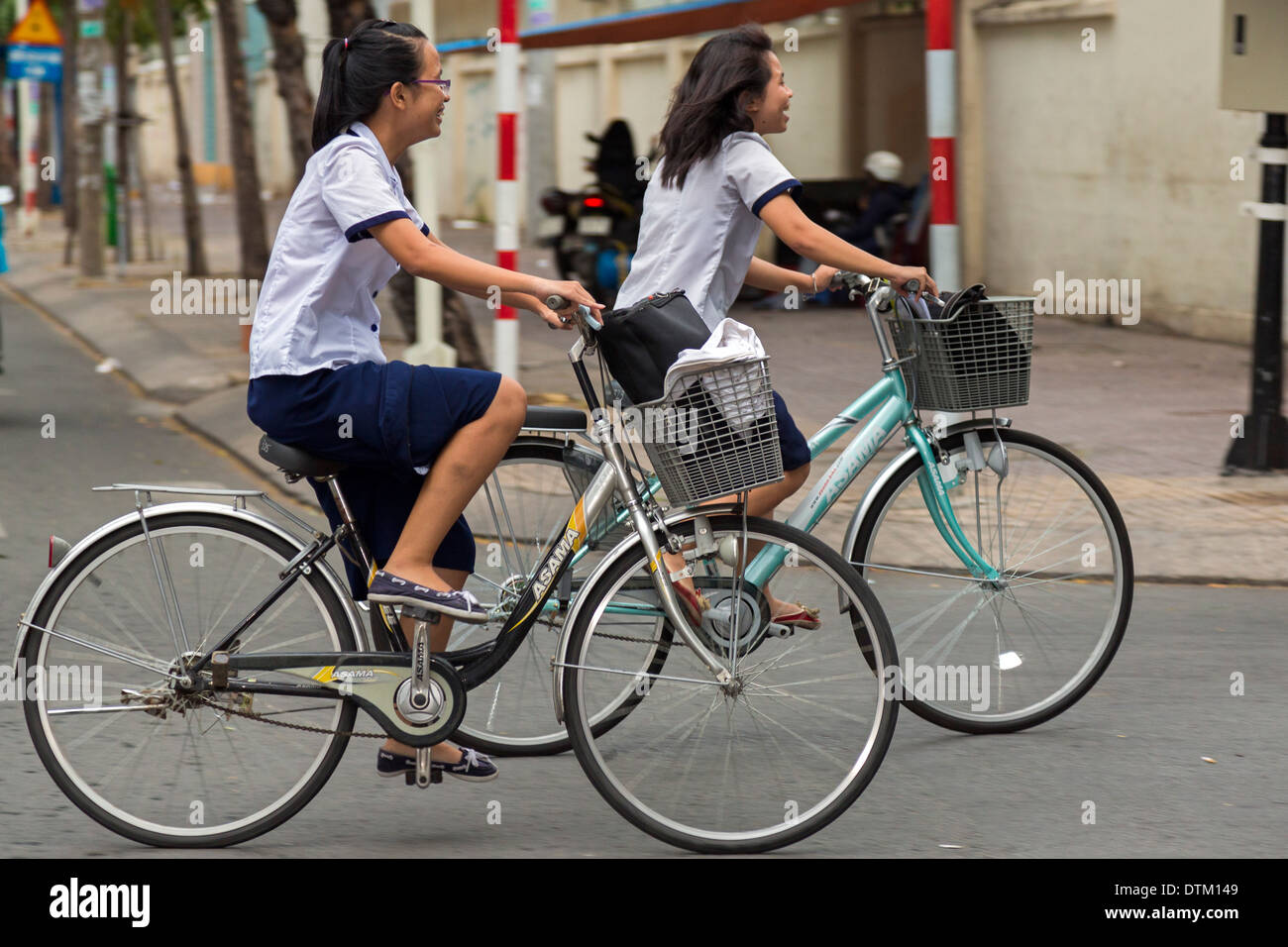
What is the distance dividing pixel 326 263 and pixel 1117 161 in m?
12.6

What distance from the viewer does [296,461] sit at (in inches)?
155

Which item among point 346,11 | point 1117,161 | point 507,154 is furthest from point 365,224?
point 1117,161

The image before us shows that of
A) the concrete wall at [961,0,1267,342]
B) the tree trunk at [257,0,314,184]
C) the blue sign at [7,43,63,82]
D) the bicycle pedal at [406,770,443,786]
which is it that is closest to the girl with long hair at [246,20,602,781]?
the bicycle pedal at [406,770,443,786]

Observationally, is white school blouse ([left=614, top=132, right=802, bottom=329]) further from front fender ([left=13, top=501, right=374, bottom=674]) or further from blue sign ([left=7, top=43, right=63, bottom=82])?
blue sign ([left=7, top=43, right=63, bottom=82])

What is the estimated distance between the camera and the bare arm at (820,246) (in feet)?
14.8

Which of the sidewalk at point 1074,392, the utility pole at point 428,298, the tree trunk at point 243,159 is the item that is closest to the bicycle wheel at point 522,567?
the sidewalk at point 1074,392

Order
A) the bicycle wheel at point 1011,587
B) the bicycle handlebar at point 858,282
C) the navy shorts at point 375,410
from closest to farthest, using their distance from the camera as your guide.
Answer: the navy shorts at point 375,410 → the bicycle handlebar at point 858,282 → the bicycle wheel at point 1011,587

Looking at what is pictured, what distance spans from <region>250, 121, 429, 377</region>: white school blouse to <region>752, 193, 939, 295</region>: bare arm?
102 cm

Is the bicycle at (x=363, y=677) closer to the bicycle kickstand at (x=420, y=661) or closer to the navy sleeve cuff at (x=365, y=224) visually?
the bicycle kickstand at (x=420, y=661)

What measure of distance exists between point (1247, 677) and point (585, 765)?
2529 mm

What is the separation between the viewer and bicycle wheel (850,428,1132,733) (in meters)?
4.87

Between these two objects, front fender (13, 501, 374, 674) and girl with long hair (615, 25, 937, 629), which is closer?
front fender (13, 501, 374, 674)

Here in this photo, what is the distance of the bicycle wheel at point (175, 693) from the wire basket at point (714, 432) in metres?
0.81

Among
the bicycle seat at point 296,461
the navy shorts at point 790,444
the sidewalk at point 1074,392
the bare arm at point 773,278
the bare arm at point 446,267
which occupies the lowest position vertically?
the sidewalk at point 1074,392
